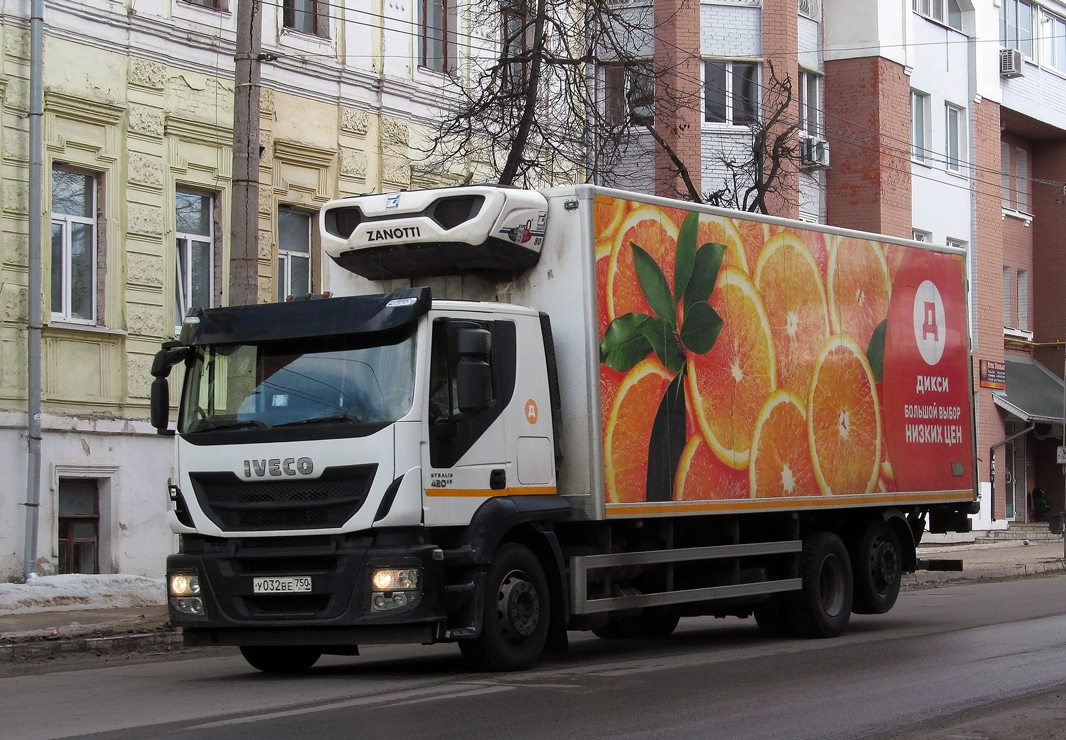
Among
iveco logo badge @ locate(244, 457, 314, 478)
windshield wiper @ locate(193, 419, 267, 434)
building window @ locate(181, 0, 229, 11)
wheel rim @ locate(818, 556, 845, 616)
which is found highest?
building window @ locate(181, 0, 229, 11)

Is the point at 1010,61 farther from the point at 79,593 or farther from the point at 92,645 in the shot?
the point at 92,645

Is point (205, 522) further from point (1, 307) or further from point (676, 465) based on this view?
point (1, 307)

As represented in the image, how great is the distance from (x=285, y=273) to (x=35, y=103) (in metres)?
4.99

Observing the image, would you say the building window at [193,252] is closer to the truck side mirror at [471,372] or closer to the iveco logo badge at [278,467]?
the iveco logo badge at [278,467]

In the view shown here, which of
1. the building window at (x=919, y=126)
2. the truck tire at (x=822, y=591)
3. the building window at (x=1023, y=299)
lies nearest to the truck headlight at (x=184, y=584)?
Answer: the truck tire at (x=822, y=591)

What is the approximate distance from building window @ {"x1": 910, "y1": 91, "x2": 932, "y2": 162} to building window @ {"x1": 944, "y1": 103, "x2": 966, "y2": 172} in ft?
3.52

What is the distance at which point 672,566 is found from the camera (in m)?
12.7

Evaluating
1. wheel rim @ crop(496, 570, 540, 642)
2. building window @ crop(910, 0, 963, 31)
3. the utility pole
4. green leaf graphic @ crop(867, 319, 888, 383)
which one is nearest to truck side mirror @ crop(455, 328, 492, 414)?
wheel rim @ crop(496, 570, 540, 642)

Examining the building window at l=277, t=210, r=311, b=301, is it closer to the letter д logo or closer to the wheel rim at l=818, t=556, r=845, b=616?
the letter д logo

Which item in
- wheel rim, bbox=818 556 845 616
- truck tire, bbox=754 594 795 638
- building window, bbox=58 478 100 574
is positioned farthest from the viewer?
building window, bbox=58 478 100 574

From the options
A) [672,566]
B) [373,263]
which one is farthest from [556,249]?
[672,566]

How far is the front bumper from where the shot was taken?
10352 mm

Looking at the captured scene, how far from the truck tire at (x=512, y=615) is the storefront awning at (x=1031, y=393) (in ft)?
101

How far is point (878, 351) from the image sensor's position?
1502 cm
